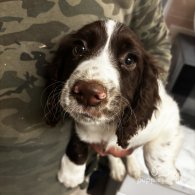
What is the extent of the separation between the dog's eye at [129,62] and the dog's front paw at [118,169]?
706mm

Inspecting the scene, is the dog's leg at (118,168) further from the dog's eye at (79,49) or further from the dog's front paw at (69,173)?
the dog's eye at (79,49)

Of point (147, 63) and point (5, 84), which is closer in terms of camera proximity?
point (5, 84)

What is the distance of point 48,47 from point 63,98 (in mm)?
185

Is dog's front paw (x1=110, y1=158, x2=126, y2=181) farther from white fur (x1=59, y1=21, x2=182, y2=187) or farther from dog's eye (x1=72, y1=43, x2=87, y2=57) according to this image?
dog's eye (x1=72, y1=43, x2=87, y2=57)

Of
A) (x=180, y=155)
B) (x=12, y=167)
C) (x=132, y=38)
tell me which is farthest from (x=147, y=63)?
(x=180, y=155)

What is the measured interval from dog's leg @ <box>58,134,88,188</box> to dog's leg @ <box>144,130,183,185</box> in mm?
239

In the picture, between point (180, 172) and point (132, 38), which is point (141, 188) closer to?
point (180, 172)

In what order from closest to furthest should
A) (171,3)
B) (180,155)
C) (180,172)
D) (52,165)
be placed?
1. (52,165)
2. (180,172)
3. (180,155)
4. (171,3)

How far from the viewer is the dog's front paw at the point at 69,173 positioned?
1327mm

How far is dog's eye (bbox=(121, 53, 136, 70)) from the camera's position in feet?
3.56

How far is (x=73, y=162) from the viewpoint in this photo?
4.36ft

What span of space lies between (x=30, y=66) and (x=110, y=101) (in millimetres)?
263

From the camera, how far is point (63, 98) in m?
1.00

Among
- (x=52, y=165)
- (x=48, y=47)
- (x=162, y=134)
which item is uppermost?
(x=48, y=47)
